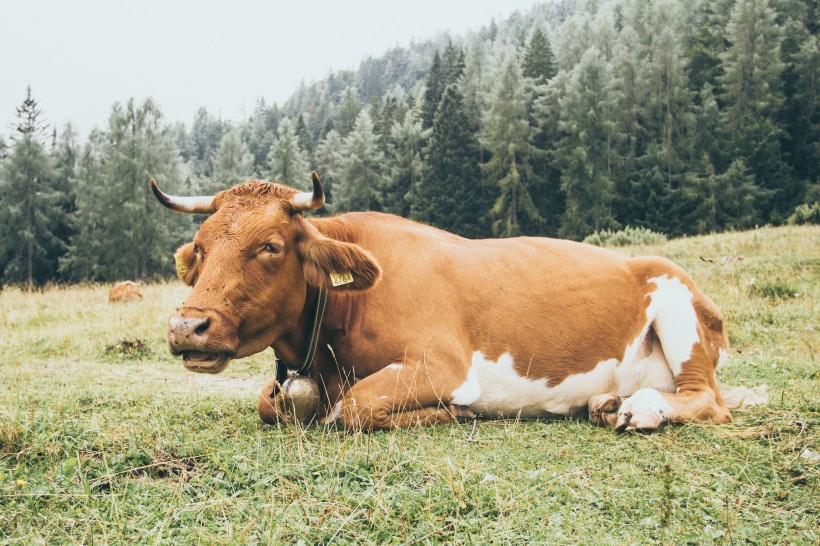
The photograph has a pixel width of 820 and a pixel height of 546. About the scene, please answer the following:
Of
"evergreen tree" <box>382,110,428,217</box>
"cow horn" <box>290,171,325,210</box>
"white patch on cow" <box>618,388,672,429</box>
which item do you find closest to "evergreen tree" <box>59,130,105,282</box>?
"evergreen tree" <box>382,110,428,217</box>

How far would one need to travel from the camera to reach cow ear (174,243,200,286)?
15.2 feet

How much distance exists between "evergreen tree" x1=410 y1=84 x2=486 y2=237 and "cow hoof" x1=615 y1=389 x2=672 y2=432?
41755 mm

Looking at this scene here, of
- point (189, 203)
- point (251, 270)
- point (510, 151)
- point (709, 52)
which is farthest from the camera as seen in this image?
point (709, 52)

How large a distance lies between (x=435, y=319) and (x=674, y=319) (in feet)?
6.64

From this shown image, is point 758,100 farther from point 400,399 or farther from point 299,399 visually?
point 299,399

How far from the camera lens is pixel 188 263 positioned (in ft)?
15.5

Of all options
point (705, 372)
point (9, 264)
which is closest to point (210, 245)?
point (705, 372)

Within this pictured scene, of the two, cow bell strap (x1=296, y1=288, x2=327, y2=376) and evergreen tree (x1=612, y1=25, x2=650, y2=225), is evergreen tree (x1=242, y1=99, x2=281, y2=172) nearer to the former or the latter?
evergreen tree (x1=612, y1=25, x2=650, y2=225)

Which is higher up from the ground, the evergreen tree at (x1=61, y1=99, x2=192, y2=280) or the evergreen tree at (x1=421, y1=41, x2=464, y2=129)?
the evergreen tree at (x1=421, y1=41, x2=464, y2=129)

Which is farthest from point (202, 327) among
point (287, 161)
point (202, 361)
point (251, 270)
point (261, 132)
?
point (261, 132)

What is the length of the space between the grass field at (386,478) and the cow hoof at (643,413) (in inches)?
4.9

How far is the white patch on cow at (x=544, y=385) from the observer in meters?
4.62

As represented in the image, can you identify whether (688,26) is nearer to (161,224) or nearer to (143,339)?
(161,224)

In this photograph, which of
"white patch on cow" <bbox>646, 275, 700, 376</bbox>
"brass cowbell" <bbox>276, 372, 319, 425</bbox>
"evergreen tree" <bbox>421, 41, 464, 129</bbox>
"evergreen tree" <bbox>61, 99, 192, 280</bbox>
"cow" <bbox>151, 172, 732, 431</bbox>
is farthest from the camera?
"evergreen tree" <bbox>421, 41, 464, 129</bbox>
